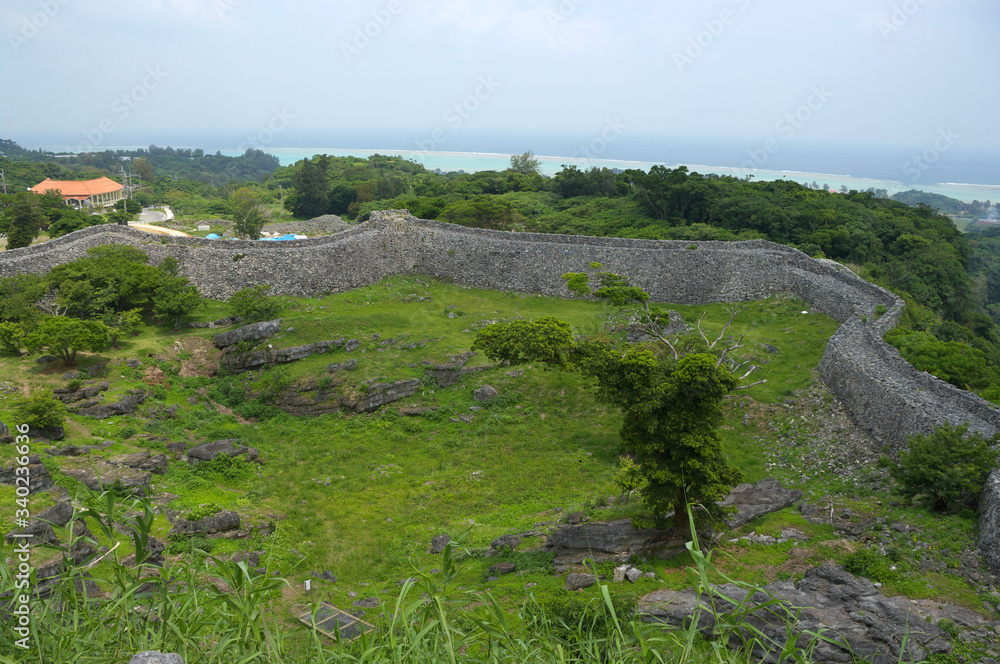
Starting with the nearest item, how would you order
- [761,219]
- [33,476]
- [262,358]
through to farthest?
[33,476]
[262,358]
[761,219]

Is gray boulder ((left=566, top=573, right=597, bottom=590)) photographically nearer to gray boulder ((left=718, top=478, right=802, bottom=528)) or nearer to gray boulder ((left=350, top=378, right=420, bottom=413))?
gray boulder ((left=718, top=478, right=802, bottom=528))

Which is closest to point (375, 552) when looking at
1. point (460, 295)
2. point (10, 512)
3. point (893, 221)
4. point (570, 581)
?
point (570, 581)

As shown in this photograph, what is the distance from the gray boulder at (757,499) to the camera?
1175 centimetres

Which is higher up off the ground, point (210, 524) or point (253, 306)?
point (253, 306)

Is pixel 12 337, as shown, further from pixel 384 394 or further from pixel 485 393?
pixel 485 393

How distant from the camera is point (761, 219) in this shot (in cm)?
3209

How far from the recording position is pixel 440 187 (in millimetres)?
52094

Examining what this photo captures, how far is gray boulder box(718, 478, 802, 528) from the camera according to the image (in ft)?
38.5

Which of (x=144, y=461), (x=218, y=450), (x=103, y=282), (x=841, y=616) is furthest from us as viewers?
(x=103, y=282)

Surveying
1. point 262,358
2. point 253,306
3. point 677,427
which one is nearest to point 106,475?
point 262,358

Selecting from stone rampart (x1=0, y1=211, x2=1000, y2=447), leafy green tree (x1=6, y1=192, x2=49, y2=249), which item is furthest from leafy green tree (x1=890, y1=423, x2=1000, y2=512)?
leafy green tree (x1=6, y1=192, x2=49, y2=249)

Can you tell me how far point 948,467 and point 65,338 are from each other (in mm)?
22068

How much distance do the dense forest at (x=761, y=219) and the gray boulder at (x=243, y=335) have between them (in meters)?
15.6

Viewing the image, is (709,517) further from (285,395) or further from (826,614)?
(285,395)
